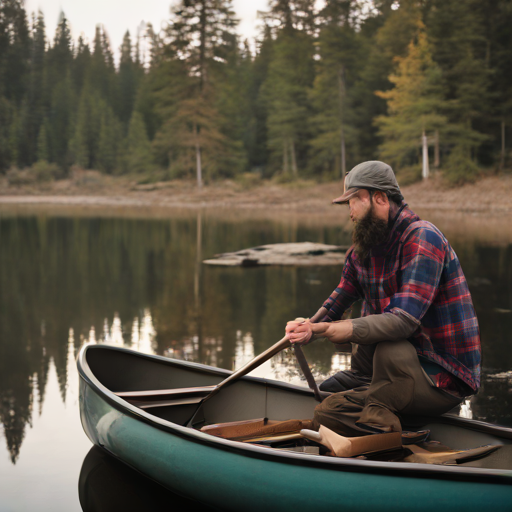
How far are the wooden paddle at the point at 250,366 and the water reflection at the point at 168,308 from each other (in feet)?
3.16

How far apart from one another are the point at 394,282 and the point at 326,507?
46.9 inches

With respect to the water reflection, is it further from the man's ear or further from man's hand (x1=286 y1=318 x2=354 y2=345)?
the man's ear

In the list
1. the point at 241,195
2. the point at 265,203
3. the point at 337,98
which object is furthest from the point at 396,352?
the point at 337,98

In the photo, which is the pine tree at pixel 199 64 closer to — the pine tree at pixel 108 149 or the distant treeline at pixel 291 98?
the distant treeline at pixel 291 98

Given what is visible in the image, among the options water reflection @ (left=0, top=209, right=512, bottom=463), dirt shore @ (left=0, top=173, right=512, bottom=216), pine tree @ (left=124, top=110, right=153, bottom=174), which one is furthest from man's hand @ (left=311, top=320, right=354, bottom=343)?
pine tree @ (left=124, top=110, right=153, bottom=174)

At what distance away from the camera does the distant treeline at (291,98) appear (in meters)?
38.2

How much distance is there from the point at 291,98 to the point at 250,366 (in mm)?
50679

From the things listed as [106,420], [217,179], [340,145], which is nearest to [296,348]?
[106,420]

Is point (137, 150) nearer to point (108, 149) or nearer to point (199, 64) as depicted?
point (108, 149)

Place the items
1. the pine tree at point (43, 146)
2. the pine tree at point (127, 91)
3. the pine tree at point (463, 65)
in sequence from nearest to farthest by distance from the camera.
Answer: the pine tree at point (463, 65)
the pine tree at point (43, 146)
the pine tree at point (127, 91)

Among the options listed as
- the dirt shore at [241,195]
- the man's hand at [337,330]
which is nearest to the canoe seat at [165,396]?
the man's hand at [337,330]

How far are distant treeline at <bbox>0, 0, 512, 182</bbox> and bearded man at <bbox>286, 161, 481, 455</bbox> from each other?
32.3m

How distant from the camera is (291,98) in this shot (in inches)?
2060

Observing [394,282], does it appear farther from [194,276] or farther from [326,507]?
[194,276]
